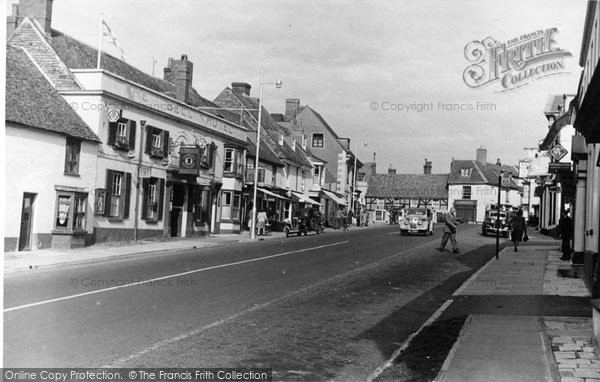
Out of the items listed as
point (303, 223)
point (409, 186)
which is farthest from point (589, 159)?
point (409, 186)

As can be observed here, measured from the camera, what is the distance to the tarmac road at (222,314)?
7.31 m

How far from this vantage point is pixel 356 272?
17172 millimetres

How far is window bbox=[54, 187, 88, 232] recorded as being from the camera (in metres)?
22.6

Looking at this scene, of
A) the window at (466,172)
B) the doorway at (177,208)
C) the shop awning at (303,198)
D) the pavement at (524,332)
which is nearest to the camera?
the pavement at (524,332)

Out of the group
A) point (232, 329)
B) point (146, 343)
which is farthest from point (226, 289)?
point (146, 343)

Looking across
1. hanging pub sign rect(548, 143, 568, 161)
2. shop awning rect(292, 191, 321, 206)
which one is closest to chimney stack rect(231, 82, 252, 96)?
shop awning rect(292, 191, 321, 206)

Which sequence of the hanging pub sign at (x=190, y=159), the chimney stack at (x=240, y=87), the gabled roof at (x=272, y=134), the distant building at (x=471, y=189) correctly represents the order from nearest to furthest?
the hanging pub sign at (x=190, y=159)
the gabled roof at (x=272, y=134)
the chimney stack at (x=240, y=87)
the distant building at (x=471, y=189)

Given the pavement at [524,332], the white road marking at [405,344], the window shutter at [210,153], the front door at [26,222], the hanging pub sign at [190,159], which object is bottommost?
the white road marking at [405,344]

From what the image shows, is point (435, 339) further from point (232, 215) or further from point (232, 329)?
point (232, 215)

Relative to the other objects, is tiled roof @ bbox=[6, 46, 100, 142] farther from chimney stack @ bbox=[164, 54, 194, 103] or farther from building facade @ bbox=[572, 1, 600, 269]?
building facade @ bbox=[572, 1, 600, 269]

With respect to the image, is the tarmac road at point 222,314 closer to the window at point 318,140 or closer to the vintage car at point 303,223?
the vintage car at point 303,223

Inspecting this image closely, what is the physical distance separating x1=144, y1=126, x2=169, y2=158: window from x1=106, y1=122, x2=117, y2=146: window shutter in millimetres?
2765

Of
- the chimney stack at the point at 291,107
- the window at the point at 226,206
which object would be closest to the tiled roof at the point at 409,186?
the chimney stack at the point at 291,107

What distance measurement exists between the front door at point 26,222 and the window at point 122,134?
4992mm
